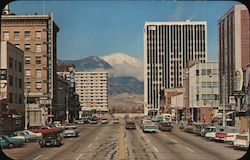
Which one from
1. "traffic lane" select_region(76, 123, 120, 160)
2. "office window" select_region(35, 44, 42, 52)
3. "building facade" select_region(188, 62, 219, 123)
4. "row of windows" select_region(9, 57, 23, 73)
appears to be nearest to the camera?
"office window" select_region(35, 44, 42, 52)

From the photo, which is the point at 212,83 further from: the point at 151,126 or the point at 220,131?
the point at 220,131

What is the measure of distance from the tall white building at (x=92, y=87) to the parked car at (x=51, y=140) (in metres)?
5.27

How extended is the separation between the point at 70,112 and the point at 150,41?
1575 cm

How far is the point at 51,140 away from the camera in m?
25.2

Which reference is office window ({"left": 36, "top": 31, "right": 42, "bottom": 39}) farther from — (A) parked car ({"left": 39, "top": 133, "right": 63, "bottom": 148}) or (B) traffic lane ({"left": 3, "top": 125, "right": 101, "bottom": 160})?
(A) parked car ({"left": 39, "top": 133, "right": 63, "bottom": 148})

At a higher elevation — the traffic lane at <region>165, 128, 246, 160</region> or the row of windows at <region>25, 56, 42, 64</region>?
the row of windows at <region>25, 56, 42, 64</region>

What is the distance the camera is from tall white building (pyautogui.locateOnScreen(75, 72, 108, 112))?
1680 cm

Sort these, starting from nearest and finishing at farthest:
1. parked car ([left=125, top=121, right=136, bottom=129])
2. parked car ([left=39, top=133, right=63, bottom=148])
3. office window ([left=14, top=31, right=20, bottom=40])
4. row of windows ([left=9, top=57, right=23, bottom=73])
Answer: office window ([left=14, top=31, right=20, bottom=40]) → row of windows ([left=9, top=57, right=23, bottom=73]) → parked car ([left=39, top=133, right=63, bottom=148]) → parked car ([left=125, top=121, right=136, bottom=129])

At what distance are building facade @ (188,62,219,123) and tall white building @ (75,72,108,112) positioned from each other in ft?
24.2

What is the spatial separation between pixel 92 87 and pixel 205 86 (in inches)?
783

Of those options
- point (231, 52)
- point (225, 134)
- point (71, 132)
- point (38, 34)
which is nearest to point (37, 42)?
point (38, 34)

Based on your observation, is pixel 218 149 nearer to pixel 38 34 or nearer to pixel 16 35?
pixel 38 34

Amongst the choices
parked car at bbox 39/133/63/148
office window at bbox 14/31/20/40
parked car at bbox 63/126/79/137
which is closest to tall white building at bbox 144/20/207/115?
office window at bbox 14/31/20/40

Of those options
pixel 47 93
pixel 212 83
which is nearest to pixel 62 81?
pixel 47 93
